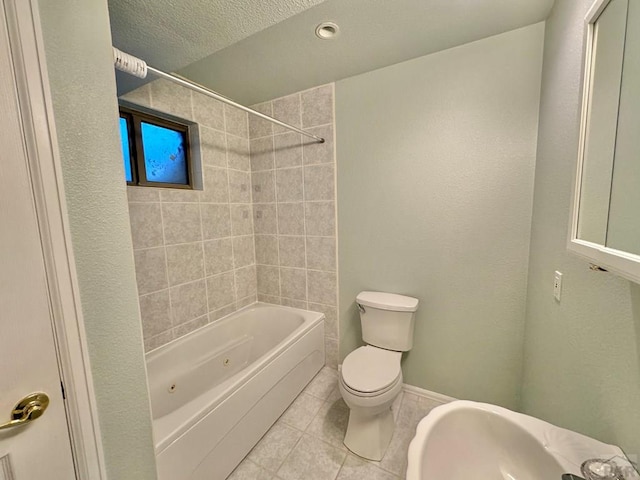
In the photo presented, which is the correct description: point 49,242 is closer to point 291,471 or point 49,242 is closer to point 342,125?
point 291,471

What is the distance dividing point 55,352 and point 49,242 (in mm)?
278

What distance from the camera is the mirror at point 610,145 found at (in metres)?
0.50

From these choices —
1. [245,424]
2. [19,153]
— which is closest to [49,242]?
[19,153]

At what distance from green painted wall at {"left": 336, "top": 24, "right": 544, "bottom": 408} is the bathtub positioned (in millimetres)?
720

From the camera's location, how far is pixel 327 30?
4.19 feet

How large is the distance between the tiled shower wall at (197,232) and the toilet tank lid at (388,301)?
1150 millimetres

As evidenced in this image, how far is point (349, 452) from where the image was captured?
4.54ft

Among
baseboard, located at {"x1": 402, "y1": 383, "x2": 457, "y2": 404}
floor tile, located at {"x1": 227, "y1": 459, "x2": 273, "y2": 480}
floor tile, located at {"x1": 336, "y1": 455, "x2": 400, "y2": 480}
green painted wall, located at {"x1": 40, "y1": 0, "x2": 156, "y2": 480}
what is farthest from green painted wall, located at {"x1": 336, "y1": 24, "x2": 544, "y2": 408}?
green painted wall, located at {"x1": 40, "y1": 0, "x2": 156, "y2": 480}

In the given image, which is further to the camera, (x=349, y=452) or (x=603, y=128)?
(x=349, y=452)

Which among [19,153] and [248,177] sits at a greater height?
[248,177]

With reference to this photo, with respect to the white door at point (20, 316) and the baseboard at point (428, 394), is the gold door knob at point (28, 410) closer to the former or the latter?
the white door at point (20, 316)

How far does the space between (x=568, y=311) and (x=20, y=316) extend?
64.9 inches

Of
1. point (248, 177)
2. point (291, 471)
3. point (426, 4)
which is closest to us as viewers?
point (426, 4)

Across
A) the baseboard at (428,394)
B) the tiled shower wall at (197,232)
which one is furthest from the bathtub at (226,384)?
the baseboard at (428,394)
